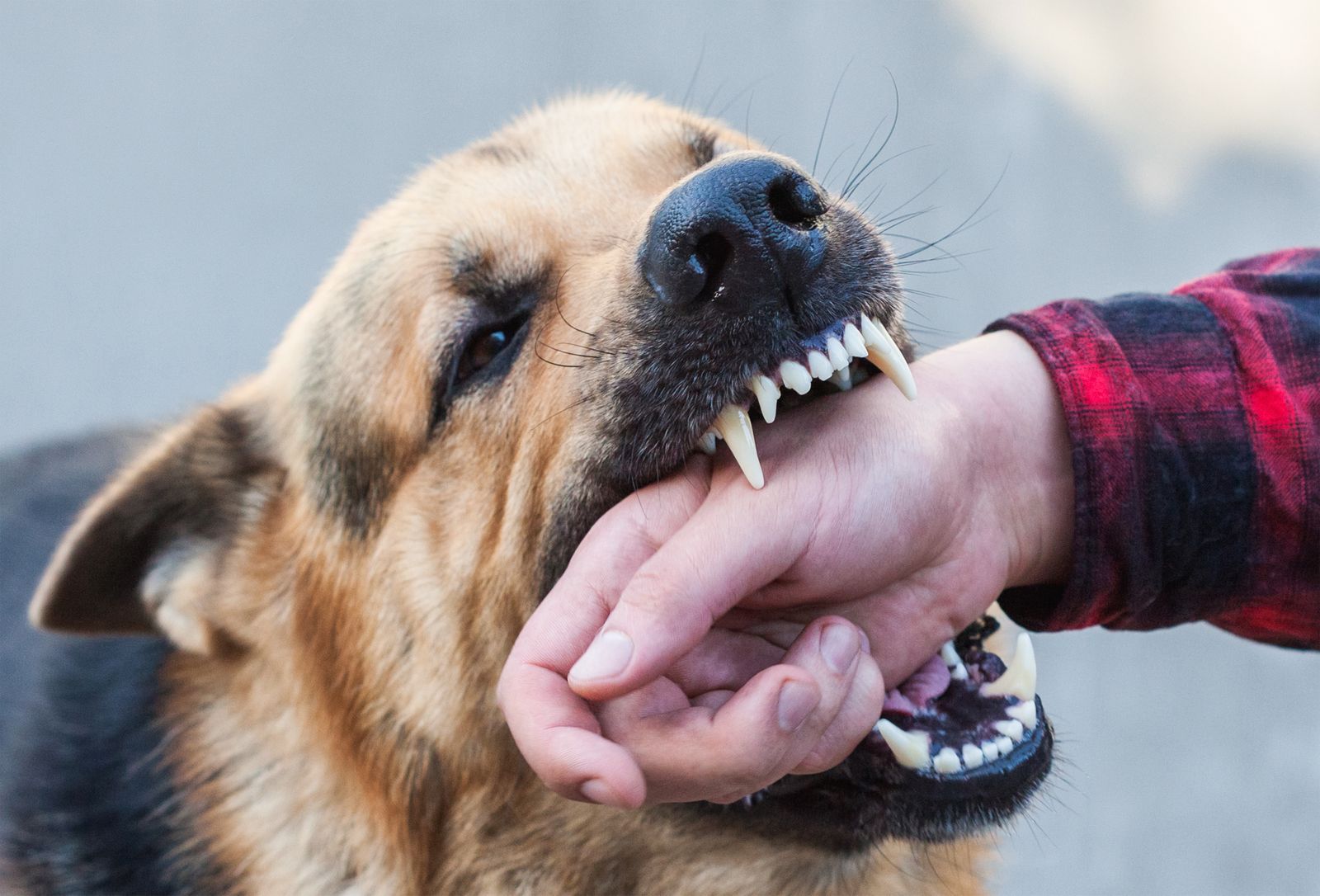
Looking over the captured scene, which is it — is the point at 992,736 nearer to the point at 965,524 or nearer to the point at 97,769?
the point at 965,524

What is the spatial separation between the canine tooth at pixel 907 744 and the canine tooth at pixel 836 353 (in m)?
0.61

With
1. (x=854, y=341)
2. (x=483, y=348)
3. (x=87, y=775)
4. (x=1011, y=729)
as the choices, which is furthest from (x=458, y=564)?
(x=87, y=775)

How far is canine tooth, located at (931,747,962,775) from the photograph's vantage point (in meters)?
1.97

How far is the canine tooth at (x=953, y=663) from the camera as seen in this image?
2141mm

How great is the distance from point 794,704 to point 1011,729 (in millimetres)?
706

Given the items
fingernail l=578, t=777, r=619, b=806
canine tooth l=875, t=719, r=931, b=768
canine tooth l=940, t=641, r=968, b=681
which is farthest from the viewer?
canine tooth l=940, t=641, r=968, b=681

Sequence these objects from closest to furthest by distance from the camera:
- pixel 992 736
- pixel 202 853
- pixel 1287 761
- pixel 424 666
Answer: pixel 992 736
pixel 424 666
pixel 202 853
pixel 1287 761

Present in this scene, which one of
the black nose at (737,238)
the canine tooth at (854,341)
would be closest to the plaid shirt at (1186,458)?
the canine tooth at (854,341)

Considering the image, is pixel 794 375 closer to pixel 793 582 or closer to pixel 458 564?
pixel 793 582

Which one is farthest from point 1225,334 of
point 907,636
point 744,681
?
point 744,681

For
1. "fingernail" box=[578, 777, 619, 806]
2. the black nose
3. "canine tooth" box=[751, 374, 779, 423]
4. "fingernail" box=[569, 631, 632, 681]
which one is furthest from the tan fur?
"fingernail" box=[578, 777, 619, 806]

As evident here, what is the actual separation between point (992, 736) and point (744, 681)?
481mm

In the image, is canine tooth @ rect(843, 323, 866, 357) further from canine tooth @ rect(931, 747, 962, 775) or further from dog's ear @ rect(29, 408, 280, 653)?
dog's ear @ rect(29, 408, 280, 653)

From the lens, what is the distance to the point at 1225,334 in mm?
2199
